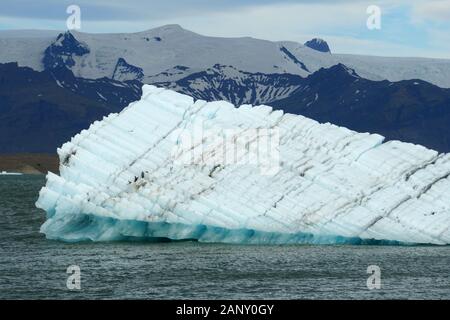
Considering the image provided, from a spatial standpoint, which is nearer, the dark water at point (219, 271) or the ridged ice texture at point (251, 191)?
the dark water at point (219, 271)

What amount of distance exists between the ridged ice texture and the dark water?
0.63 meters

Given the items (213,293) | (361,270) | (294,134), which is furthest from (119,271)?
(294,134)

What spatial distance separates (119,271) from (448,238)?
12.3m

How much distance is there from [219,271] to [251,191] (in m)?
5.80

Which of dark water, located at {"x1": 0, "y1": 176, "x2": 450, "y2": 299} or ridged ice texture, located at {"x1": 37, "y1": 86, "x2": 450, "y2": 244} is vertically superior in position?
ridged ice texture, located at {"x1": 37, "y1": 86, "x2": 450, "y2": 244}

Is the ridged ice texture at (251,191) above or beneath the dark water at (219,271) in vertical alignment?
above

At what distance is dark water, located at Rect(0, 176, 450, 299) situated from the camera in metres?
34.7

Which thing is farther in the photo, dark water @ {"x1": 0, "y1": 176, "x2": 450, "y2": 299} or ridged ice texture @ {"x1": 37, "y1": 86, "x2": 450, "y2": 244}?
ridged ice texture @ {"x1": 37, "y1": 86, "x2": 450, "y2": 244}

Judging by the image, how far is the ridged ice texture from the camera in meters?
42.6

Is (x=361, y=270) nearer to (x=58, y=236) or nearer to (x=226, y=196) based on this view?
(x=226, y=196)

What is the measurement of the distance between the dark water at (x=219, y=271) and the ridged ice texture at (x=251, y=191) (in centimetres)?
63

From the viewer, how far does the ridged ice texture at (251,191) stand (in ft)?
140
